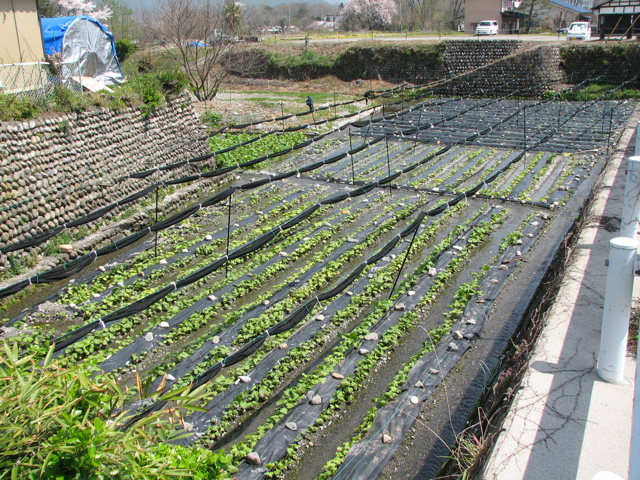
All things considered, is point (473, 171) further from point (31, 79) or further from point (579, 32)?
point (579, 32)

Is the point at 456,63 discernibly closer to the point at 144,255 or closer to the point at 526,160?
the point at 526,160

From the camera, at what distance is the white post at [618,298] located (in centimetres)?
455

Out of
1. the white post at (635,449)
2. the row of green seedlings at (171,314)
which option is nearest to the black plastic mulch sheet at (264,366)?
the row of green seedlings at (171,314)

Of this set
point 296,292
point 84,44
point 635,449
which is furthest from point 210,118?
point 635,449

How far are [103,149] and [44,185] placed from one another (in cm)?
223

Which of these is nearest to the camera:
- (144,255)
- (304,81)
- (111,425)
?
(111,425)

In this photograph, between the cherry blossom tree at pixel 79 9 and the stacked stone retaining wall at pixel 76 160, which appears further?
the cherry blossom tree at pixel 79 9

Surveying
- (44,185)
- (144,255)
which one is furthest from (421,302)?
(44,185)

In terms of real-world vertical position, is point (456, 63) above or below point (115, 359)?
above

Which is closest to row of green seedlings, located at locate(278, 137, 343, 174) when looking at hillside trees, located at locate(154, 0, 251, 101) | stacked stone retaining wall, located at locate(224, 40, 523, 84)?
hillside trees, located at locate(154, 0, 251, 101)

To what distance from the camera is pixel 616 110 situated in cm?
2191

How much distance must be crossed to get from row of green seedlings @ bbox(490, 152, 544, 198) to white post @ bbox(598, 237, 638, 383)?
8643mm

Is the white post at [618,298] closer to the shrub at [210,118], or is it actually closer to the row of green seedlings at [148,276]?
the row of green seedlings at [148,276]

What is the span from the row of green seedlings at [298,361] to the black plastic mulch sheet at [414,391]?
3.31ft
